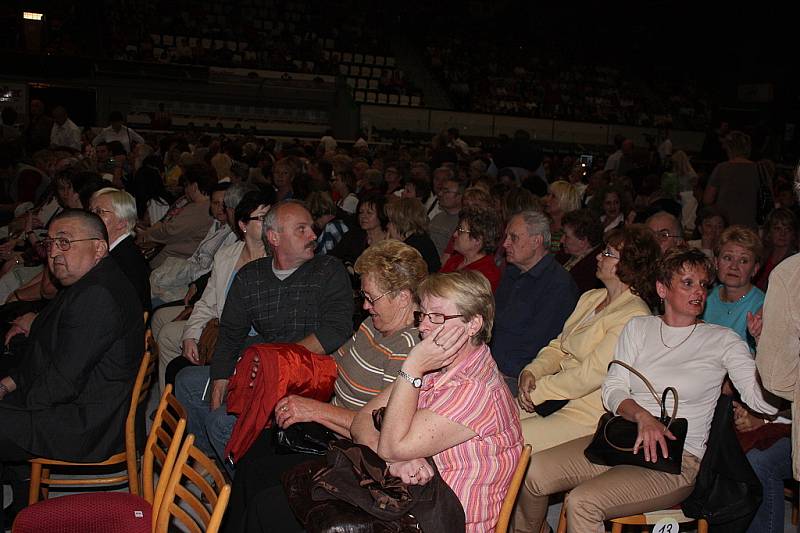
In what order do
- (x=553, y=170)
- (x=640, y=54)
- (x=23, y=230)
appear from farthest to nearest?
(x=640, y=54) → (x=553, y=170) → (x=23, y=230)

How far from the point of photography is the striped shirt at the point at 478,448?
6.97 feet

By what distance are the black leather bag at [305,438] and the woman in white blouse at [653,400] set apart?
78cm

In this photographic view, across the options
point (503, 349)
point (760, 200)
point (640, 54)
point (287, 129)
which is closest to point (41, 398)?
point (503, 349)

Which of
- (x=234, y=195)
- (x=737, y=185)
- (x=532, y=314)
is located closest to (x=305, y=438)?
(x=532, y=314)

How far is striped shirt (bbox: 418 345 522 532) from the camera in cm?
212

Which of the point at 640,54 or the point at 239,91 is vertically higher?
the point at 640,54

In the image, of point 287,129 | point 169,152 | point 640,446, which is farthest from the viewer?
point 287,129

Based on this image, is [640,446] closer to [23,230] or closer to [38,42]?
[23,230]

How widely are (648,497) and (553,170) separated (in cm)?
958

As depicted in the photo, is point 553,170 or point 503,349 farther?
point 553,170

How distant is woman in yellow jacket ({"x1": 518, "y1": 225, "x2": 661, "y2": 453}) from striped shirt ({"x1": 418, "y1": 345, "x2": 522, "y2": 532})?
0.83 m

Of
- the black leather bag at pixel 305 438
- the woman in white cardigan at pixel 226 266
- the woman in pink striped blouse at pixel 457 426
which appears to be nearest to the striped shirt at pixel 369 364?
the black leather bag at pixel 305 438

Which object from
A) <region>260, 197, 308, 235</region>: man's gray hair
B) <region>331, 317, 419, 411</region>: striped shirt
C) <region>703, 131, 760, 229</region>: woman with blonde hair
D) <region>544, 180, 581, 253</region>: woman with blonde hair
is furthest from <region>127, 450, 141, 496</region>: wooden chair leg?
<region>703, 131, 760, 229</region>: woman with blonde hair

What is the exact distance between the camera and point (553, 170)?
38.5ft
